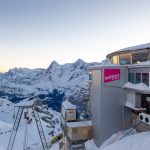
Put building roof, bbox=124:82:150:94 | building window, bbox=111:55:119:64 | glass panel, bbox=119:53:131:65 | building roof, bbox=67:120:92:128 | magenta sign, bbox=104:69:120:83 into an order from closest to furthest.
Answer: building roof, bbox=124:82:150:94
magenta sign, bbox=104:69:120:83
glass panel, bbox=119:53:131:65
building roof, bbox=67:120:92:128
building window, bbox=111:55:119:64

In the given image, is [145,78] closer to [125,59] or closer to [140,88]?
[140,88]

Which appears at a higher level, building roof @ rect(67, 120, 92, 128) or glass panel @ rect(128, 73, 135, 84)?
glass panel @ rect(128, 73, 135, 84)

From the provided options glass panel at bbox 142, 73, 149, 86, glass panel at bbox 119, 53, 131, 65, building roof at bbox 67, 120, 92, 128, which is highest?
glass panel at bbox 119, 53, 131, 65

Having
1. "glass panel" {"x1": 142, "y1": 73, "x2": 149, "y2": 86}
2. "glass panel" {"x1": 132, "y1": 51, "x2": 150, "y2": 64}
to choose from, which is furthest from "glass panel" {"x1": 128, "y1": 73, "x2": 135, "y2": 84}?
"glass panel" {"x1": 132, "y1": 51, "x2": 150, "y2": 64}

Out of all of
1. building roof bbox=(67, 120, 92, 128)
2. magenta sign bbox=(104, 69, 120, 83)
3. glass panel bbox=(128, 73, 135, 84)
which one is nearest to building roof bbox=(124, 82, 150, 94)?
glass panel bbox=(128, 73, 135, 84)

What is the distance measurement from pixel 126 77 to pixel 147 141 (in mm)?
13262

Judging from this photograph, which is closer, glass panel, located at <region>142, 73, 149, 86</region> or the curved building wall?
glass panel, located at <region>142, 73, 149, 86</region>

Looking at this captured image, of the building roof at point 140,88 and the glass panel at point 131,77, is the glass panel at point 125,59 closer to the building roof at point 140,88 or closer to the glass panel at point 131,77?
the glass panel at point 131,77

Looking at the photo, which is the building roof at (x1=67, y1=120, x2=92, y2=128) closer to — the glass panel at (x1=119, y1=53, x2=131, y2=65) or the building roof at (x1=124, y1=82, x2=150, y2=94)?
the building roof at (x1=124, y1=82, x2=150, y2=94)

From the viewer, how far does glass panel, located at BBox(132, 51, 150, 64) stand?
3611 cm

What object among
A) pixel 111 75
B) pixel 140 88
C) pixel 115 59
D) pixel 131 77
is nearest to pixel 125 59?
pixel 115 59

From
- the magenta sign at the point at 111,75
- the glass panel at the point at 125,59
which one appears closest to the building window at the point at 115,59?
the glass panel at the point at 125,59

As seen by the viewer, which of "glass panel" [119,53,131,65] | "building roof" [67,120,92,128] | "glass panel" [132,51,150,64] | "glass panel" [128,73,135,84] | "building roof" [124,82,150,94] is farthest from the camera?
"building roof" [67,120,92,128]

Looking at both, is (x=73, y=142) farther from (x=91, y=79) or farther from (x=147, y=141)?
(x=147, y=141)
